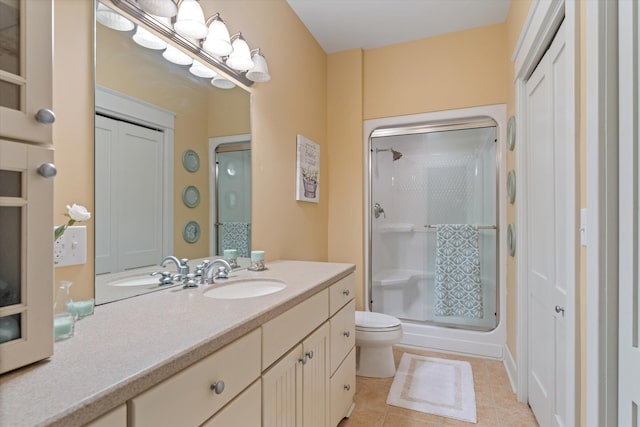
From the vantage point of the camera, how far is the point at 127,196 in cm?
124

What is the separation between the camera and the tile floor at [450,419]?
182cm

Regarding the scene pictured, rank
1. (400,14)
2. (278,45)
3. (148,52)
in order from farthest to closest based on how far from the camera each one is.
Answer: (400,14), (278,45), (148,52)

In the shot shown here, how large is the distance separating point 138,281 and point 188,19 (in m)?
1.13

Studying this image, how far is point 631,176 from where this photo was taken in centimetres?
88

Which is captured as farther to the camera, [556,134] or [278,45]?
[278,45]

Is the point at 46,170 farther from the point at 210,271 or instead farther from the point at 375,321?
the point at 375,321

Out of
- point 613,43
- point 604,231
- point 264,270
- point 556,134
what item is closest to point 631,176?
point 604,231

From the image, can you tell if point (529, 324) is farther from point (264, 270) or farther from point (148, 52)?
point (148, 52)

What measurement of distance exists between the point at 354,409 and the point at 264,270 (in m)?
1.02

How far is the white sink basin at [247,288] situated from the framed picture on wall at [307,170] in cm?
106

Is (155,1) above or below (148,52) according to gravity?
above

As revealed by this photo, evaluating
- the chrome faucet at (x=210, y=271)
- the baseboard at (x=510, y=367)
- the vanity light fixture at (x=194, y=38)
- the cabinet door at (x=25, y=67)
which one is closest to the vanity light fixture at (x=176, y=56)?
the vanity light fixture at (x=194, y=38)

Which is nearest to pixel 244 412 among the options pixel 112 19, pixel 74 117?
pixel 74 117

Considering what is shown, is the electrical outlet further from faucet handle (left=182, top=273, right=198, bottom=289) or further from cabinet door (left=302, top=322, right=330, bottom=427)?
cabinet door (left=302, top=322, right=330, bottom=427)
